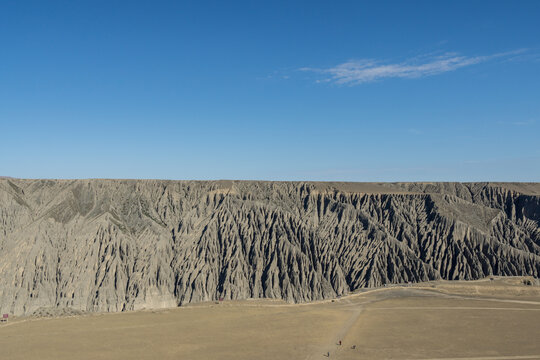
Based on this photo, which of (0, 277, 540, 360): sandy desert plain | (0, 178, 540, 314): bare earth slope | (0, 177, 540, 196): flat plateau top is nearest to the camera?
(0, 277, 540, 360): sandy desert plain

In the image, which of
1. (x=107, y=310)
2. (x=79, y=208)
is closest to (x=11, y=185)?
(x=79, y=208)

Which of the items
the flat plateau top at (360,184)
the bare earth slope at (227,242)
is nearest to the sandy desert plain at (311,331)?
the bare earth slope at (227,242)

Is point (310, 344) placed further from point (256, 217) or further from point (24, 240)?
point (24, 240)

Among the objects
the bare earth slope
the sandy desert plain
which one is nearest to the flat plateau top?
the bare earth slope

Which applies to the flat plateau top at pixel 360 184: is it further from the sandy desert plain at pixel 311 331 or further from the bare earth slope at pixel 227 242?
the sandy desert plain at pixel 311 331

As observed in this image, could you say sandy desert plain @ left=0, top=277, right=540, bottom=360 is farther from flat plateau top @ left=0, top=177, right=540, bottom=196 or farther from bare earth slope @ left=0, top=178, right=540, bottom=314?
flat plateau top @ left=0, top=177, right=540, bottom=196

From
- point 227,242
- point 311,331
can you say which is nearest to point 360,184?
point 227,242

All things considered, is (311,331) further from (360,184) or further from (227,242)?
(360,184)
